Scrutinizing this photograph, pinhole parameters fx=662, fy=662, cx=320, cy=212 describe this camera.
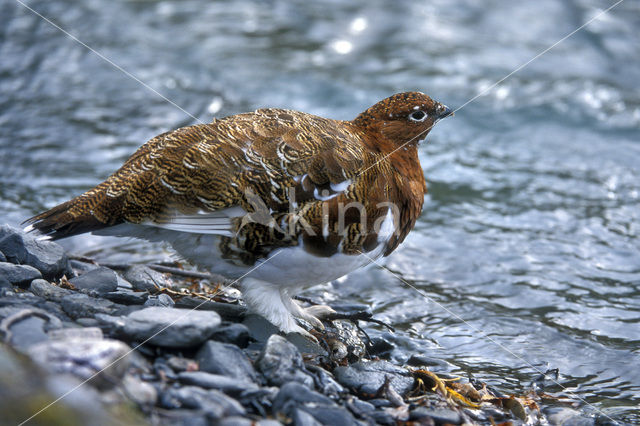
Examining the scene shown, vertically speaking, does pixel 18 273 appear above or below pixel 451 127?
below

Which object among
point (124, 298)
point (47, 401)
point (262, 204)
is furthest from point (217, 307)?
point (47, 401)

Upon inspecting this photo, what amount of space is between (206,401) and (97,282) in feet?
6.33

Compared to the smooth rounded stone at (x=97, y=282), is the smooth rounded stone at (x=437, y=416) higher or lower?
lower

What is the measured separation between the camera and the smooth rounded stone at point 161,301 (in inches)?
189

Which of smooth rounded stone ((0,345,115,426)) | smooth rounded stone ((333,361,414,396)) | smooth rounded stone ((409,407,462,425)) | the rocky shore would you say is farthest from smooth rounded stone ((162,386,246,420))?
smooth rounded stone ((409,407,462,425))

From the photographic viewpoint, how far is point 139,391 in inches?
135

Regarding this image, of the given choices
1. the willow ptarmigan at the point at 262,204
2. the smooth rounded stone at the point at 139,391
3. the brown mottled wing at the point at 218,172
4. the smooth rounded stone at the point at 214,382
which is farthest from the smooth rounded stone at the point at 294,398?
the brown mottled wing at the point at 218,172

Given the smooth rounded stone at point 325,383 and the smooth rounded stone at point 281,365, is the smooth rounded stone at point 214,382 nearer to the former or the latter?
the smooth rounded stone at point 281,365

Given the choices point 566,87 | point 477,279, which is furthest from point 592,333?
point 566,87

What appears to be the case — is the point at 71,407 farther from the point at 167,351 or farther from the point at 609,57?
the point at 609,57

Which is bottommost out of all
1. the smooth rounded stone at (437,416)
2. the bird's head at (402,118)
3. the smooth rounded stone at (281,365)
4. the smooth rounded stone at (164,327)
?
the smooth rounded stone at (437,416)

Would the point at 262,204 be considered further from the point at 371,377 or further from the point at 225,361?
the point at 371,377

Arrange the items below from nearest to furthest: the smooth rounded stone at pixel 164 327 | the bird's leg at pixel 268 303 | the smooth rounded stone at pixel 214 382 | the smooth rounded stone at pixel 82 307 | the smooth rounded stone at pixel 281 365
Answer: the smooth rounded stone at pixel 214 382, the smooth rounded stone at pixel 164 327, the smooth rounded stone at pixel 281 365, the smooth rounded stone at pixel 82 307, the bird's leg at pixel 268 303

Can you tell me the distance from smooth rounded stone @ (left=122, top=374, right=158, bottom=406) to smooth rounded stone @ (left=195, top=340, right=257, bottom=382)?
42 centimetres
